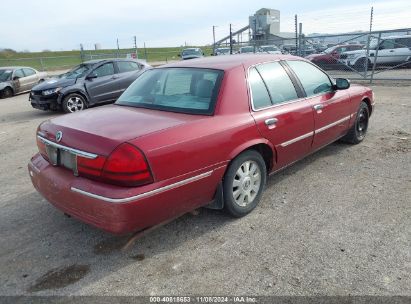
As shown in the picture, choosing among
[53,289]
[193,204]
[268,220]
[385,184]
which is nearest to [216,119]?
[193,204]

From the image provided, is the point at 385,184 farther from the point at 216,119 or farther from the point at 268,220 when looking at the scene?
the point at 216,119

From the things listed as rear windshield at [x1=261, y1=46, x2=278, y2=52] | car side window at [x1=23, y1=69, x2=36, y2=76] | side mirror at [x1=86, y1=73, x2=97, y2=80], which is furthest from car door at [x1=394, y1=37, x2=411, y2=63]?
car side window at [x1=23, y1=69, x2=36, y2=76]

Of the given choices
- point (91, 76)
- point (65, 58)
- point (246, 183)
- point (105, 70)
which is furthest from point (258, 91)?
point (65, 58)

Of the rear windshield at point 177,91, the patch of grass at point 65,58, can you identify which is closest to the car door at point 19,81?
the patch of grass at point 65,58

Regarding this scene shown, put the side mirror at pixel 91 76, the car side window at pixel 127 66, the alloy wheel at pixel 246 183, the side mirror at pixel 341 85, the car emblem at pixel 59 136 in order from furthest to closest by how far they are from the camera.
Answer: the car side window at pixel 127 66, the side mirror at pixel 91 76, the side mirror at pixel 341 85, the alloy wheel at pixel 246 183, the car emblem at pixel 59 136

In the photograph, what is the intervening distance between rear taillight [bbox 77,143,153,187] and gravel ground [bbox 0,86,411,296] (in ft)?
2.46

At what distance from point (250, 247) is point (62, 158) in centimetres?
180

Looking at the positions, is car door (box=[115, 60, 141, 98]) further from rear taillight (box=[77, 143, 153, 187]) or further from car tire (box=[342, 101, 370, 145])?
rear taillight (box=[77, 143, 153, 187])

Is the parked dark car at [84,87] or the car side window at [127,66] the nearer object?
the parked dark car at [84,87]

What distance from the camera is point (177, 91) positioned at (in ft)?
12.7

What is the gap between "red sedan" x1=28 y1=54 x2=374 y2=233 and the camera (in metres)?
2.80

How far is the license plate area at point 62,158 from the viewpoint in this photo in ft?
9.95

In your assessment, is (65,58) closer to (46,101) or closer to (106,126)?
(46,101)

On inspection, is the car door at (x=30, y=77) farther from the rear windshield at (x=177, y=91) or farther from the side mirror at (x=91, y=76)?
the rear windshield at (x=177, y=91)
